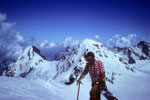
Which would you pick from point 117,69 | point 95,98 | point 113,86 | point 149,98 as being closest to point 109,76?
point 113,86

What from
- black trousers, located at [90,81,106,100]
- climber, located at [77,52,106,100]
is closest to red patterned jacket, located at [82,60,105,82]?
climber, located at [77,52,106,100]

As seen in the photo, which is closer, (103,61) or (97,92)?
(97,92)

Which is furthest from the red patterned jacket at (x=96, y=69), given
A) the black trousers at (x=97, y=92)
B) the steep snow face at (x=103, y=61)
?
the steep snow face at (x=103, y=61)

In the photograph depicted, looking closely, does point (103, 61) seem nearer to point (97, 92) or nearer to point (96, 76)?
point (96, 76)

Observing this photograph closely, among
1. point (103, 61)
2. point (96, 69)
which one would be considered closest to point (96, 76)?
point (96, 69)

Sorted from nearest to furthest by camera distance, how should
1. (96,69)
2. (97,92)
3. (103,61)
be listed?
(97,92) → (96,69) → (103,61)

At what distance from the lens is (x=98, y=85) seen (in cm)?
607

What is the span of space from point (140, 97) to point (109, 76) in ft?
82.6

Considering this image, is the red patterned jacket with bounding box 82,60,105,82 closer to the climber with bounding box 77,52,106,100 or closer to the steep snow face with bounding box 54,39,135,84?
the climber with bounding box 77,52,106,100

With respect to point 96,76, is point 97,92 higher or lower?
lower

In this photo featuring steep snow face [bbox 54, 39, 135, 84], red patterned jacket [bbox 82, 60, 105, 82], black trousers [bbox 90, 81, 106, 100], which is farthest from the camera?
steep snow face [bbox 54, 39, 135, 84]

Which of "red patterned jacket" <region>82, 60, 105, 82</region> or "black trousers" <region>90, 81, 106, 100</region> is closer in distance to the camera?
"black trousers" <region>90, 81, 106, 100</region>

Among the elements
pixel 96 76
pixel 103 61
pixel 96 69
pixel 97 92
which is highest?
pixel 103 61

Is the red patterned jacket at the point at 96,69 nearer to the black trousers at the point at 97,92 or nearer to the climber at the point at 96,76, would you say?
the climber at the point at 96,76
